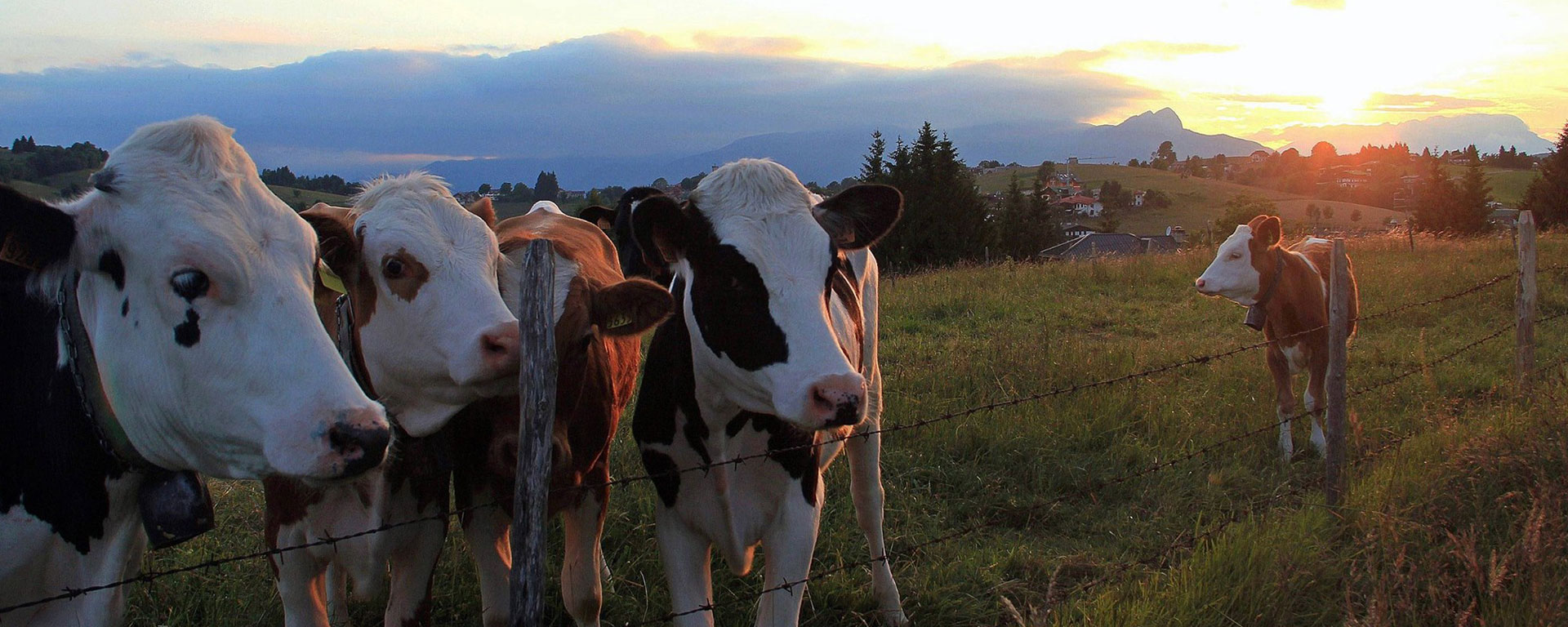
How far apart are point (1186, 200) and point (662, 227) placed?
90081 mm

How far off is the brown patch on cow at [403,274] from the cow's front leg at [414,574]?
31.2 inches

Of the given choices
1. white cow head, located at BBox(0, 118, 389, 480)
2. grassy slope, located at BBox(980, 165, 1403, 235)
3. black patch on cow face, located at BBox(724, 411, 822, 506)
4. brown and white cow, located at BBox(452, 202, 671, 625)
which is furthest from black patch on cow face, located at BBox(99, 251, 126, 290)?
grassy slope, located at BBox(980, 165, 1403, 235)

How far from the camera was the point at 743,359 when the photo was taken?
298cm

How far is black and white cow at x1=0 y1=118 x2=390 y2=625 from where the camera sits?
1910 millimetres

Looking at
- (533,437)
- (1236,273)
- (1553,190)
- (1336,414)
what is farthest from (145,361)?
(1553,190)

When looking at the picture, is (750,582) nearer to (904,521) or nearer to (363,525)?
(904,521)

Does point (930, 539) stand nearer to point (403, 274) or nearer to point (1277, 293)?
point (403, 274)

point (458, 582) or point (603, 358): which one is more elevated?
point (603, 358)

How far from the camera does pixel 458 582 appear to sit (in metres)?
4.08

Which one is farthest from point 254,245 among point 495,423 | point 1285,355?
point 1285,355

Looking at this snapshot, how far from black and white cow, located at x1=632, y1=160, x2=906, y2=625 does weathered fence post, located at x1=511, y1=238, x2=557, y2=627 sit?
2.49ft

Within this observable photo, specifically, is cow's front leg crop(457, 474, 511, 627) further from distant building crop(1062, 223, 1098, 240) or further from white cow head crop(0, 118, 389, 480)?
distant building crop(1062, 223, 1098, 240)

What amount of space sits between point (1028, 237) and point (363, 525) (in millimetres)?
38103

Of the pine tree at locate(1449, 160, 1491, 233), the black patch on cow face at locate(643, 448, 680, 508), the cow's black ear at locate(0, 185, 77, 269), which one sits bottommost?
the pine tree at locate(1449, 160, 1491, 233)
